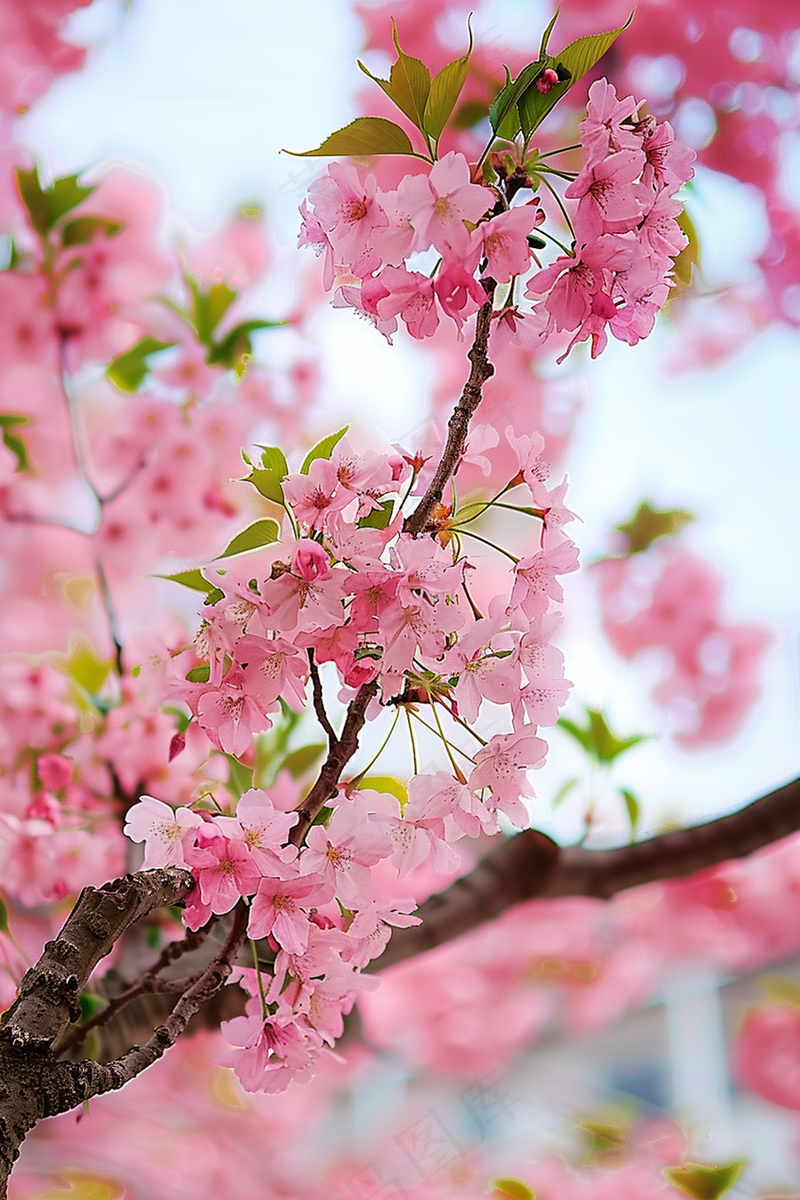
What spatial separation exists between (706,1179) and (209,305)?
1000mm

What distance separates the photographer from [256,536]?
1.42ft

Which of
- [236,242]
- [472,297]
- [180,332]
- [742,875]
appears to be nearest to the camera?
[472,297]

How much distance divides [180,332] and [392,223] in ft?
2.86

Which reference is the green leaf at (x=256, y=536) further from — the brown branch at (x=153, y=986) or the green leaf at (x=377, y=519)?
the brown branch at (x=153, y=986)

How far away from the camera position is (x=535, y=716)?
0.41m

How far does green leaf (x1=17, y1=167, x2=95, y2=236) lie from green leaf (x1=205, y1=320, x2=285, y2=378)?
0.20m

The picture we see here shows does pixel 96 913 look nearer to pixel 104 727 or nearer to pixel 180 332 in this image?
pixel 104 727

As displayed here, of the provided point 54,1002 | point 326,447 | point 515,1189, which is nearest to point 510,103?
point 326,447

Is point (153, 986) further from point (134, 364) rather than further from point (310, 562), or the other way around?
point (134, 364)

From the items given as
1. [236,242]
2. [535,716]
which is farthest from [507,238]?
[236,242]

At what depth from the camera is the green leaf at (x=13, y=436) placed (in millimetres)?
903

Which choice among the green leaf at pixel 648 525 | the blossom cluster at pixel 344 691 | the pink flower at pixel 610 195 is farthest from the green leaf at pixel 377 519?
the green leaf at pixel 648 525

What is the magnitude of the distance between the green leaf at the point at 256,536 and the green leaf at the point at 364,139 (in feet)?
0.46

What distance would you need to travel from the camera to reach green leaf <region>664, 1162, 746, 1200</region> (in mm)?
980
